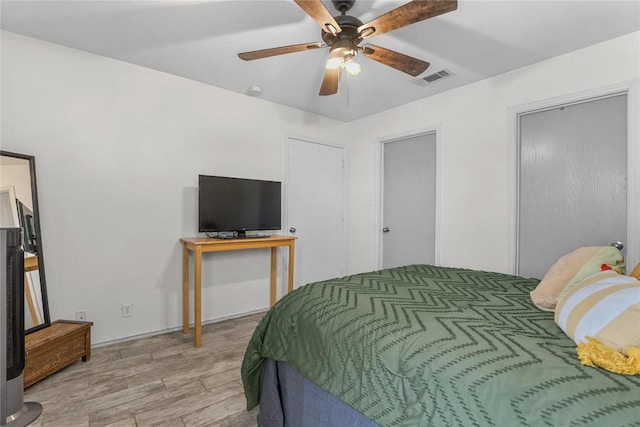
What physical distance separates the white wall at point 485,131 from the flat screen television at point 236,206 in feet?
5.77

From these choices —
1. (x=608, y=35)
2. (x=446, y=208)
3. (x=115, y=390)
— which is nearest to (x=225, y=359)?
(x=115, y=390)

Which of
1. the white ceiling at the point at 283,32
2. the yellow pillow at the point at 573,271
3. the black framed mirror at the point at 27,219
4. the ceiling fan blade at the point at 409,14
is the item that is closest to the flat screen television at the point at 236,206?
the white ceiling at the point at 283,32

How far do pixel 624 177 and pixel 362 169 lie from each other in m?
2.55

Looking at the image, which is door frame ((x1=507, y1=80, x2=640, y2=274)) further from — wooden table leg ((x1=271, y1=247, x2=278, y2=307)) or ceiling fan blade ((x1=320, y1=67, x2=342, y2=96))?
wooden table leg ((x1=271, y1=247, x2=278, y2=307))

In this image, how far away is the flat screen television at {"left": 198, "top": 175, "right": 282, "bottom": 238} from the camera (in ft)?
9.93

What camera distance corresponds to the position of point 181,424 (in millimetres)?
1732

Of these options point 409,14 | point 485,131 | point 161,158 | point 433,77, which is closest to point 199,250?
point 161,158

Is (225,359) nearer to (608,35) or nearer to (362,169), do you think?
(362,169)

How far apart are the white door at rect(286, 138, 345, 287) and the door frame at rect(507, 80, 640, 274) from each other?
2068 millimetres

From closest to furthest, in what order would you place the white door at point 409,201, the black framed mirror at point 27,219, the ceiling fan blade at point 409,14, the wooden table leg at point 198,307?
the ceiling fan blade at point 409,14, the black framed mirror at point 27,219, the wooden table leg at point 198,307, the white door at point 409,201

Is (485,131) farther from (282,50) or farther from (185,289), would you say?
(185,289)

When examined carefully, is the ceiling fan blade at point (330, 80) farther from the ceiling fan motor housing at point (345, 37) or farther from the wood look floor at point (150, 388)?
the wood look floor at point (150, 388)

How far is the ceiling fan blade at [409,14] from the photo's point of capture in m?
1.47

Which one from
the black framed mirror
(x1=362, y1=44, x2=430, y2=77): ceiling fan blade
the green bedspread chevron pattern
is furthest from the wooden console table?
(x1=362, y1=44, x2=430, y2=77): ceiling fan blade
